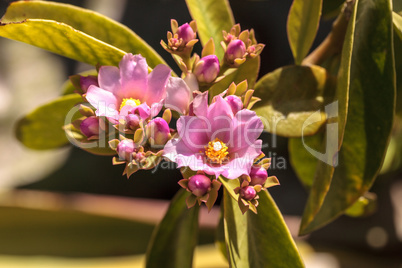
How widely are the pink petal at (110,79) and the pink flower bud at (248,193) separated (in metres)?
0.33

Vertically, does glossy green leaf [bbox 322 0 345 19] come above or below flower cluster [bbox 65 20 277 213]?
above

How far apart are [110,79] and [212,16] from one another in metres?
0.37

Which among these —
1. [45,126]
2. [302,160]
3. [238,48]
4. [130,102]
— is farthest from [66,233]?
[238,48]

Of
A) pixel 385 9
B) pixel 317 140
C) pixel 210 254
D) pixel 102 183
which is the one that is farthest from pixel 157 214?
pixel 385 9

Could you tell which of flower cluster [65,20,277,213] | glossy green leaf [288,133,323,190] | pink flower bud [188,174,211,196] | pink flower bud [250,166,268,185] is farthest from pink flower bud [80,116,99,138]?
glossy green leaf [288,133,323,190]

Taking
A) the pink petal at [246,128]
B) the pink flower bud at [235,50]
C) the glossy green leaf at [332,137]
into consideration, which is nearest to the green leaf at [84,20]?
the pink flower bud at [235,50]

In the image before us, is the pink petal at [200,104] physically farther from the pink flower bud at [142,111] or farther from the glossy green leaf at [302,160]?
the glossy green leaf at [302,160]

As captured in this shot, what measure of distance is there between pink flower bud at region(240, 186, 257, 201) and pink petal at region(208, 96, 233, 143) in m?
0.11

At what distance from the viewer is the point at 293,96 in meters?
1.10

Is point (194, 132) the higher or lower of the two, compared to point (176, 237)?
higher

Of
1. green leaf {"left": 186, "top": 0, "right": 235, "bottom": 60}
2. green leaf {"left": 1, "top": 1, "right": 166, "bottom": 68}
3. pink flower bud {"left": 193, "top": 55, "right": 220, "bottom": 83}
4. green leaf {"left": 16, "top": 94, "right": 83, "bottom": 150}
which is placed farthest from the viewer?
→ green leaf {"left": 16, "top": 94, "right": 83, "bottom": 150}

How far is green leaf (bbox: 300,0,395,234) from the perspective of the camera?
965 millimetres

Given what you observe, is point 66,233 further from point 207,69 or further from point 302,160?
point 207,69

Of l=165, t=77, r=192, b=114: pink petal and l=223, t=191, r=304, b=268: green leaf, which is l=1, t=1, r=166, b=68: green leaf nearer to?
l=165, t=77, r=192, b=114: pink petal
